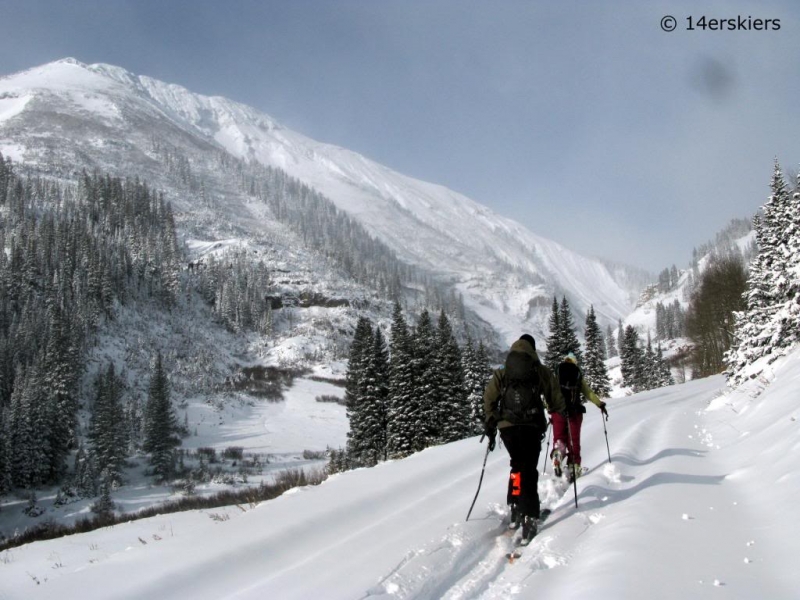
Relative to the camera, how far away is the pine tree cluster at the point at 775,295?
51.2 ft

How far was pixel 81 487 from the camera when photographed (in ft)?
153

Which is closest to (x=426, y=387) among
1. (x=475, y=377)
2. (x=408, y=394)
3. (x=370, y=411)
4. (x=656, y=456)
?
(x=408, y=394)

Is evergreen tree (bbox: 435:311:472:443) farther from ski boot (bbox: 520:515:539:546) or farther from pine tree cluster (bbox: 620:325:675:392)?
pine tree cluster (bbox: 620:325:675:392)

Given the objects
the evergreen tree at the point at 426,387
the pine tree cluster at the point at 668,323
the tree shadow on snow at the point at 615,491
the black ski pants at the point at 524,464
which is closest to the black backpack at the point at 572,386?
the tree shadow on snow at the point at 615,491

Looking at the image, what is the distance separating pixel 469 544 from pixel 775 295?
65.5 feet

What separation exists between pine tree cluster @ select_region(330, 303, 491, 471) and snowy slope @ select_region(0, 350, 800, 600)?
2143cm

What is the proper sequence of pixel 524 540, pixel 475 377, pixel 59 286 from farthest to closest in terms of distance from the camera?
pixel 59 286 < pixel 475 377 < pixel 524 540

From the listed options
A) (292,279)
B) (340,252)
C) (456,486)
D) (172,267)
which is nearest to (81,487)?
(456,486)

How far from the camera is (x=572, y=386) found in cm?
832

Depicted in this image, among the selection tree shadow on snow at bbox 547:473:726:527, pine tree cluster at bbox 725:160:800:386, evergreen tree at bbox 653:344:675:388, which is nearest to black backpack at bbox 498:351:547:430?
tree shadow on snow at bbox 547:473:726:527

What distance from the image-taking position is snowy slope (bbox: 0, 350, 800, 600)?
4152mm

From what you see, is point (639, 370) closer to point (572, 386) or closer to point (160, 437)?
point (572, 386)

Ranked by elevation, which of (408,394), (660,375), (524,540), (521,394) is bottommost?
(660,375)

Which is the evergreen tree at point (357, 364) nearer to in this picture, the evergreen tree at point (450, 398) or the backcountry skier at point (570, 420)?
the evergreen tree at point (450, 398)
